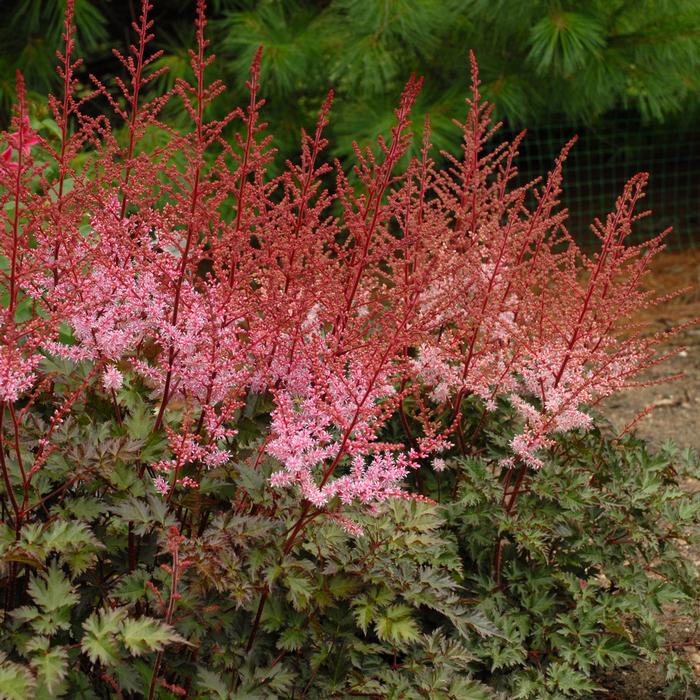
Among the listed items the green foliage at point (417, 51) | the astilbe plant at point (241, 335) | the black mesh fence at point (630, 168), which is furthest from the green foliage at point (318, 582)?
the black mesh fence at point (630, 168)

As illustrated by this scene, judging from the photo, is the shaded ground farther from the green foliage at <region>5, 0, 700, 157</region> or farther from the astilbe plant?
the green foliage at <region>5, 0, 700, 157</region>

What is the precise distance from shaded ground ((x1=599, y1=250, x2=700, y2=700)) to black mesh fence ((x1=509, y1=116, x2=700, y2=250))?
80 cm

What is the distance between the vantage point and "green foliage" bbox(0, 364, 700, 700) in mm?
1864

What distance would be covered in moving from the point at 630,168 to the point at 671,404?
14.3 feet

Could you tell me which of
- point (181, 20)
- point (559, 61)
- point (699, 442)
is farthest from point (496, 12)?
point (699, 442)

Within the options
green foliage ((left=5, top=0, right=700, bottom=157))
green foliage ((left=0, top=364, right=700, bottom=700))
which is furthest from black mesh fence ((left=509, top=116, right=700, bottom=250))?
green foliage ((left=0, top=364, right=700, bottom=700))

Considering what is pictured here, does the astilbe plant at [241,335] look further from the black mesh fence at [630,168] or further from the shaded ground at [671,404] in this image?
the black mesh fence at [630,168]

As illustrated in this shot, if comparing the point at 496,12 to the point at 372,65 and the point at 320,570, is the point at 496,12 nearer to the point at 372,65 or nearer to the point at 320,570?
the point at 372,65

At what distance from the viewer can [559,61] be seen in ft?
21.1

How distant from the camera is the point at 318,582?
206 centimetres

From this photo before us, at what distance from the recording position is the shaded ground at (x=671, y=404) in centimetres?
306

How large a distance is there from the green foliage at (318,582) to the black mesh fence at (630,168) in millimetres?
5976

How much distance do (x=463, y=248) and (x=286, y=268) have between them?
91cm

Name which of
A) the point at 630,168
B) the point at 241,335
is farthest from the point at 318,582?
the point at 630,168
